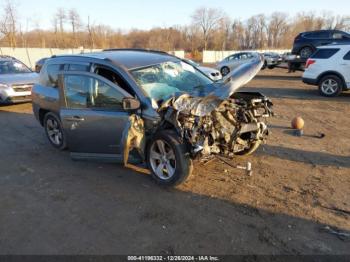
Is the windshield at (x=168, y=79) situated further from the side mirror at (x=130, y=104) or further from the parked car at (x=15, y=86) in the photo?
the parked car at (x=15, y=86)

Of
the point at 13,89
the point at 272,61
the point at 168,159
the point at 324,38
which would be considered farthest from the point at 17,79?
the point at 272,61

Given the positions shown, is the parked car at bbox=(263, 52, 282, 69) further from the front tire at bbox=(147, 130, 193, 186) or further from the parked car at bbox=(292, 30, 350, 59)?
the front tire at bbox=(147, 130, 193, 186)

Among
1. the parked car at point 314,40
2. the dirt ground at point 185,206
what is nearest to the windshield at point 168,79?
the dirt ground at point 185,206

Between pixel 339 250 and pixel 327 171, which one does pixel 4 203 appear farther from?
pixel 327 171

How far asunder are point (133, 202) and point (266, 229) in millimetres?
1678

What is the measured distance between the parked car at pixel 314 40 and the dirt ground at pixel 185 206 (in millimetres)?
13225

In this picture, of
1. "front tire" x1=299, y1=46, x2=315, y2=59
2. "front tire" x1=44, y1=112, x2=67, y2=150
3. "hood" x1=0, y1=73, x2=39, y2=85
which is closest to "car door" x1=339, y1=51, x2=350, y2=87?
"front tire" x1=299, y1=46, x2=315, y2=59

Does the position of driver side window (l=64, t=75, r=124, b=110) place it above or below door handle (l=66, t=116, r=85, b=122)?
above

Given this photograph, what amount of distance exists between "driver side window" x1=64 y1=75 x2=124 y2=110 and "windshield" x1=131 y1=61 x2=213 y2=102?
0.43 m

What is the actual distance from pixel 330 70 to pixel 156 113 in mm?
9223

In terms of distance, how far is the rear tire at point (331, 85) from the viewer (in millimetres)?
11164

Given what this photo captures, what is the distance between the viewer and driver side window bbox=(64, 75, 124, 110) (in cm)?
459

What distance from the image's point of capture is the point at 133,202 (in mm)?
4062

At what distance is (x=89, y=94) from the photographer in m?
4.86
